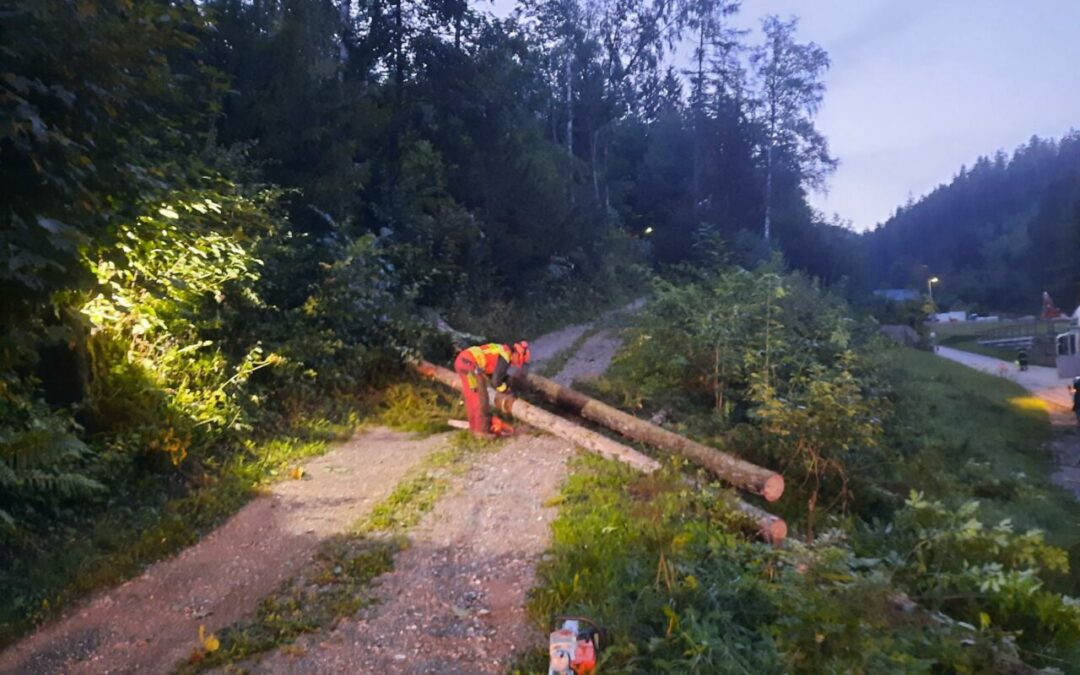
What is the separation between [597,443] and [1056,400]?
21.1 meters

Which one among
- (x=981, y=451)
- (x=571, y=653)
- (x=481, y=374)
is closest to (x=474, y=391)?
(x=481, y=374)

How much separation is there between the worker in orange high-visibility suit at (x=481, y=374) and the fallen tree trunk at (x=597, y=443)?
1.09 ft

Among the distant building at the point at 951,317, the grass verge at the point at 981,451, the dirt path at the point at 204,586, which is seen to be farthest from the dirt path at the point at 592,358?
the distant building at the point at 951,317

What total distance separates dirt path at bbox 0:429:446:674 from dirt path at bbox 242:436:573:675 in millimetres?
778

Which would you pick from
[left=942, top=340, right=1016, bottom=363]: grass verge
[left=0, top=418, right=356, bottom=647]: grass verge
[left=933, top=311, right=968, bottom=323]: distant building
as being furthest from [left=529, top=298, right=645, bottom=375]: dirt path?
[left=933, top=311, right=968, bottom=323]: distant building

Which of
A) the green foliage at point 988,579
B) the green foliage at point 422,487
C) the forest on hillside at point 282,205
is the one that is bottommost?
the green foliage at point 988,579

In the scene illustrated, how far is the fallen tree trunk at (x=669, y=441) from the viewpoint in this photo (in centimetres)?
805

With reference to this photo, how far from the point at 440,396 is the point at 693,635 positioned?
8.37 meters

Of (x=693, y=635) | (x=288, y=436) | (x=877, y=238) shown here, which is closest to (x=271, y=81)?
(x=288, y=436)

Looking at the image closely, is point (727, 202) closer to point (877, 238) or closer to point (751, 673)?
point (751, 673)

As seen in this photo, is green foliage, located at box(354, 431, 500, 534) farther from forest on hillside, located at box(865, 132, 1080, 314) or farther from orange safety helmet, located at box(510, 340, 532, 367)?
forest on hillside, located at box(865, 132, 1080, 314)

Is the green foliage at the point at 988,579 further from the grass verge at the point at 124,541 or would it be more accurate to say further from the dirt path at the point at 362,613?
the grass verge at the point at 124,541

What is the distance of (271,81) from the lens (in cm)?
1485

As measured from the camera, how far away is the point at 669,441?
30.9 feet
